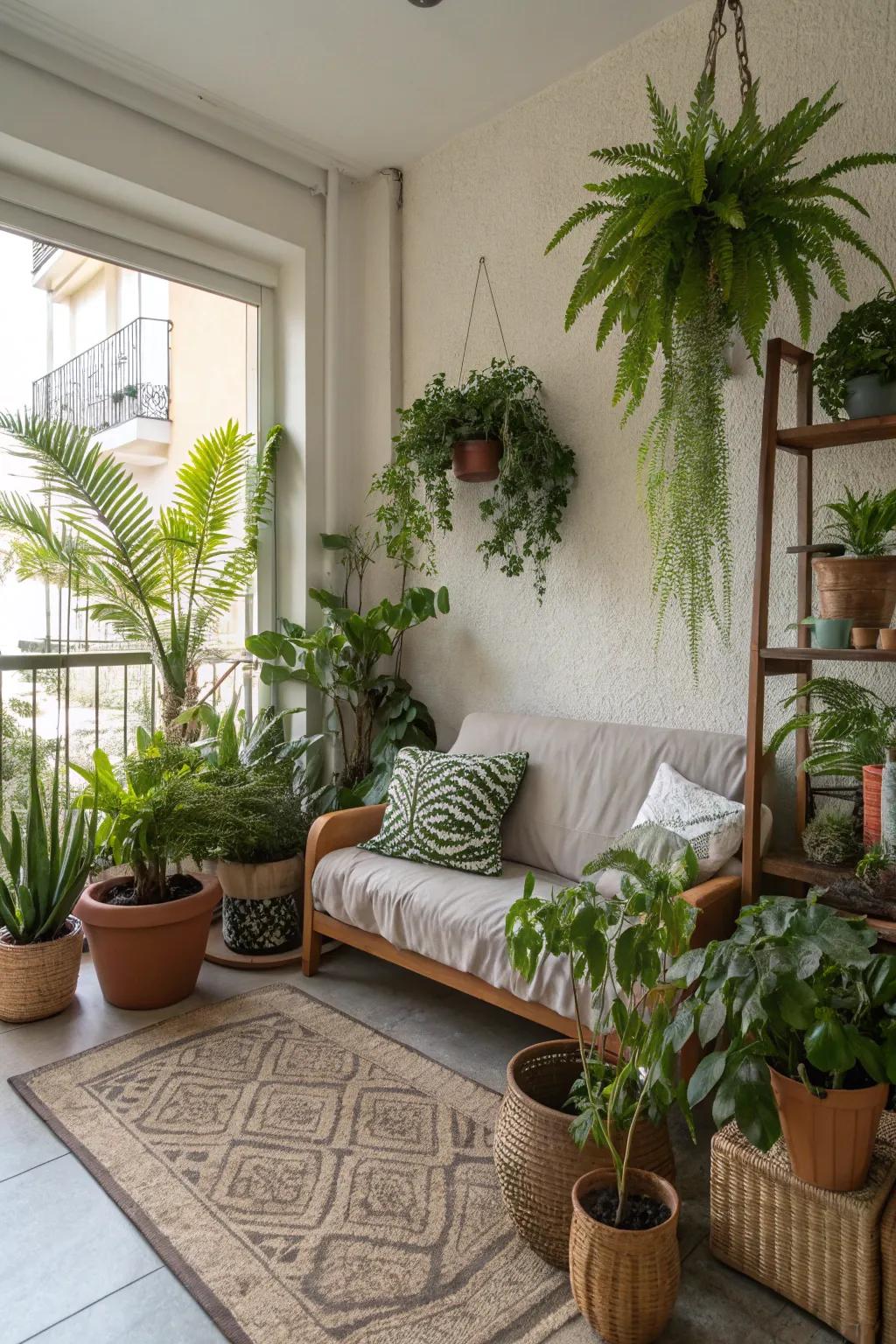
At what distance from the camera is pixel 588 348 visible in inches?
110

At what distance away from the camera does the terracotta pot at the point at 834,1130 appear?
4.39 feet

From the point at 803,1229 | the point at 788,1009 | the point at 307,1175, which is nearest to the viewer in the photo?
the point at 788,1009

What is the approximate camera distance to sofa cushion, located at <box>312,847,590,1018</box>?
79.2 inches

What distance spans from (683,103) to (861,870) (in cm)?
222

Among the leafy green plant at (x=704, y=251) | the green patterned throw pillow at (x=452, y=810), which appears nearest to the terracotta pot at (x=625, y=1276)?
the green patterned throw pillow at (x=452, y=810)

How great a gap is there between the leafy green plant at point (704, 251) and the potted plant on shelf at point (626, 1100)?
100cm

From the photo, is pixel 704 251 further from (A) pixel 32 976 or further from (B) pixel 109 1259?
(A) pixel 32 976

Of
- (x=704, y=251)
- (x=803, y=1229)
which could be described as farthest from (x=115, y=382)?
(x=803, y=1229)

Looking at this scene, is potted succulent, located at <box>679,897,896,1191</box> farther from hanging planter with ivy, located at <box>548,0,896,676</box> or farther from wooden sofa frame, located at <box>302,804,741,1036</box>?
hanging planter with ivy, located at <box>548,0,896,676</box>

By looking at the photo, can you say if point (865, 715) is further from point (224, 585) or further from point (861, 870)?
point (224, 585)

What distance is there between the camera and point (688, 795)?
220 centimetres

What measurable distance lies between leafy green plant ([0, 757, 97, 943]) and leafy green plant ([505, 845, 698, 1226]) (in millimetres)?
1547

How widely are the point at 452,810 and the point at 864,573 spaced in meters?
1.29

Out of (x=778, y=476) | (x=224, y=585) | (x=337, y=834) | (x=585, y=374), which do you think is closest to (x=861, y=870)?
(x=778, y=476)
